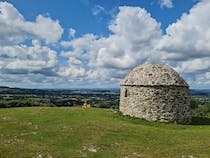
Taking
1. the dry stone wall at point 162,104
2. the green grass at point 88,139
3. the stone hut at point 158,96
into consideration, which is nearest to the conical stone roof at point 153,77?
the stone hut at point 158,96

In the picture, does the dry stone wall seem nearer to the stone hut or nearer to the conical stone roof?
the stone hut

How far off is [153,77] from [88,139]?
1364cm

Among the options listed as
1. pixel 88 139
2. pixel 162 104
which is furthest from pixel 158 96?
pixel 88 139

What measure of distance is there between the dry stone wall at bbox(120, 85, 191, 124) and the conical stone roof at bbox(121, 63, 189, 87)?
0.43 meters

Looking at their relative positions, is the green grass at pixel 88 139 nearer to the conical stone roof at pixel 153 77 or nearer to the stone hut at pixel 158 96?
the stone hut at pixel 158 96

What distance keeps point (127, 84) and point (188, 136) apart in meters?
11.5

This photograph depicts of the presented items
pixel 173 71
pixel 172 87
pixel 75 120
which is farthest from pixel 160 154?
pixel 173 71

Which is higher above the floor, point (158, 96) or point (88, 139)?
point (158, 96)

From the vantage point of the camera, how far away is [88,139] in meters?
21.1

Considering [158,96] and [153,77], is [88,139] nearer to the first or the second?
[158,96]

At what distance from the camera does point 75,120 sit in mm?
27281

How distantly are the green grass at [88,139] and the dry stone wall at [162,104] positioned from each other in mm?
2521

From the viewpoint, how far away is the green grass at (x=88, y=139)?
17923 millimetres

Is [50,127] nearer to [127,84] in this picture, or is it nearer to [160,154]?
[160,154]
